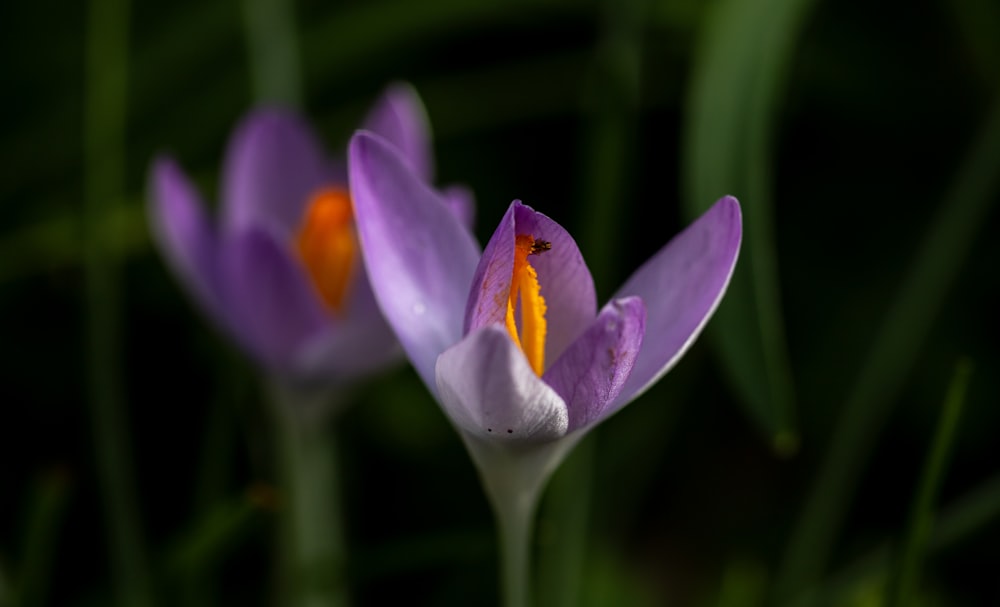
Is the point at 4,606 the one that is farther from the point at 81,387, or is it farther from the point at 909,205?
the point at 909,205

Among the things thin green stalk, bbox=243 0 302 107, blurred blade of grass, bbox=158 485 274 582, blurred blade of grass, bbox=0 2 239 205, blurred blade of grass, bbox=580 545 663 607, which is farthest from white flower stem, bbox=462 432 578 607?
blurred blade of grass, bbox=0 2 239 205

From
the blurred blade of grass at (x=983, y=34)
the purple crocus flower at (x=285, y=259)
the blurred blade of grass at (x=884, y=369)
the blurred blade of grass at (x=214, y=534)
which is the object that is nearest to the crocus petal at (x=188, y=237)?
the purple crocus flower at (x=285, y=259)

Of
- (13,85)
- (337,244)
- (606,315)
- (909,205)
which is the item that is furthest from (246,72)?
(606,315)

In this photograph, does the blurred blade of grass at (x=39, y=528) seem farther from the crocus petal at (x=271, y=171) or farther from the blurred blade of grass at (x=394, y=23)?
the blurred blade of grass at (x=394, y=23)

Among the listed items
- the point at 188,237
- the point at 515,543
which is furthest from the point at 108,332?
the point at 515,543

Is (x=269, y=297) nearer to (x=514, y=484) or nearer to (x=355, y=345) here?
(x=355, y=345)

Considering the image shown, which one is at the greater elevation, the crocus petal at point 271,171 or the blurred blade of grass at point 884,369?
the crocus petal at point 271,171
